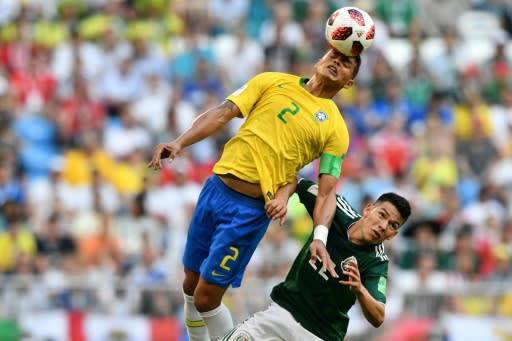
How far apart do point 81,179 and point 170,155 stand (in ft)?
26.5

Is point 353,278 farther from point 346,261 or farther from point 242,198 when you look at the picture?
point 242,198

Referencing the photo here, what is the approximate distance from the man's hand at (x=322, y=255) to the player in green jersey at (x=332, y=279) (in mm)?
169

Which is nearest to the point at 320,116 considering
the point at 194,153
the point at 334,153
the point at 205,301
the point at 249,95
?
the point at 334,153

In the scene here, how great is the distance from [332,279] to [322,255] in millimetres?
445

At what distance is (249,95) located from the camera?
11.3 meters

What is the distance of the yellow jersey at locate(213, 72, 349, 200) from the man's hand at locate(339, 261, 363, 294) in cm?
103

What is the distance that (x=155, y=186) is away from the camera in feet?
60.9

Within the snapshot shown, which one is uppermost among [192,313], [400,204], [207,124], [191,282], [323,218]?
[207,124]

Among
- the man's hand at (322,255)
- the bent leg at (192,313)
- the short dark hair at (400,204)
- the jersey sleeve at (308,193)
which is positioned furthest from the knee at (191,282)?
the short dark hair at (400,204)

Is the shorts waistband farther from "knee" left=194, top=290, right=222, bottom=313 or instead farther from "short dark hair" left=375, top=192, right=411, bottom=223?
"short dark hair" left=375, top=192, right=411, bottom=223

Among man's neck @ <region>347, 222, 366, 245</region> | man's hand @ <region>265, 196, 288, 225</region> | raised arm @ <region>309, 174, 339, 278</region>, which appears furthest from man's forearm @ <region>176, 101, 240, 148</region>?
man's neck @ <region>347, 222, 366, 245</region>

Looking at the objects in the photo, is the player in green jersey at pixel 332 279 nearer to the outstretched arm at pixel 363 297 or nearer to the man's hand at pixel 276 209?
the man's hand at pixel 276 209

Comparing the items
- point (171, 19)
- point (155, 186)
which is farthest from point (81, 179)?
point (171, 19)

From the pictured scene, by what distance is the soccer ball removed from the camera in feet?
36.3
